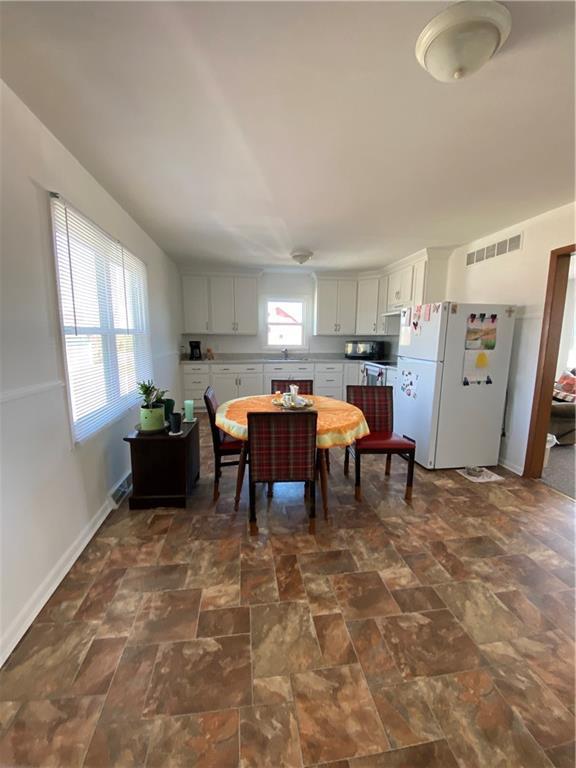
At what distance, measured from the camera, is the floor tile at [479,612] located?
1.44 metres

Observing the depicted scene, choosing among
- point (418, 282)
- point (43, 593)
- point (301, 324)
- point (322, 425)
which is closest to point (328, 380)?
point (301, 324)

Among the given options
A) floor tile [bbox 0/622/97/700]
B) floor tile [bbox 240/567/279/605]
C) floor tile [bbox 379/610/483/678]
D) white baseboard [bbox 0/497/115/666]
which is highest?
white baseboard [bbox 0/497/115/666]

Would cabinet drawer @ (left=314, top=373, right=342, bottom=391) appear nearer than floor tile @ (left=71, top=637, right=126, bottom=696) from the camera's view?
No

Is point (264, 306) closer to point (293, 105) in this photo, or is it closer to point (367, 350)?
point (367, 350)

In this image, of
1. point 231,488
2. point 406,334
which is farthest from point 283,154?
point 231,488

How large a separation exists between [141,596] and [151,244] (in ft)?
11.5

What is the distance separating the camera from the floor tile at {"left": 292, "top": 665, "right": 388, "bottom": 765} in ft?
3.38

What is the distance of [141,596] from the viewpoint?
1623 mm

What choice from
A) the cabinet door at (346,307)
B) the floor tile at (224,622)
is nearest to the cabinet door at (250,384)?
the cabinet door at (346,307)

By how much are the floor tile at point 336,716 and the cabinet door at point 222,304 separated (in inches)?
188

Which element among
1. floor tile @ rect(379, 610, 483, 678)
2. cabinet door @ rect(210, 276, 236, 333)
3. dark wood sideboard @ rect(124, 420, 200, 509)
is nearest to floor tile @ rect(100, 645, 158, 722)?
floor tile @ rect(379, 610, 483, 678)

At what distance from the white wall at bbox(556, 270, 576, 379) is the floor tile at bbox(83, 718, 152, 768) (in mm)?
6721

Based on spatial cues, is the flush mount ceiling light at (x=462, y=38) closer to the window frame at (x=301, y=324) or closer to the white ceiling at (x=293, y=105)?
the white ceiling at (x=293, y=105)

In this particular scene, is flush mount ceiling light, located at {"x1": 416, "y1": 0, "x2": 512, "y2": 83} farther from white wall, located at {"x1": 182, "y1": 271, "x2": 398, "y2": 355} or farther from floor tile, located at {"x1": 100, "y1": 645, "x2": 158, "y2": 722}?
white wall, located at {"x1": 182, "y1": 271, "x2": 398, "y2": 355}
